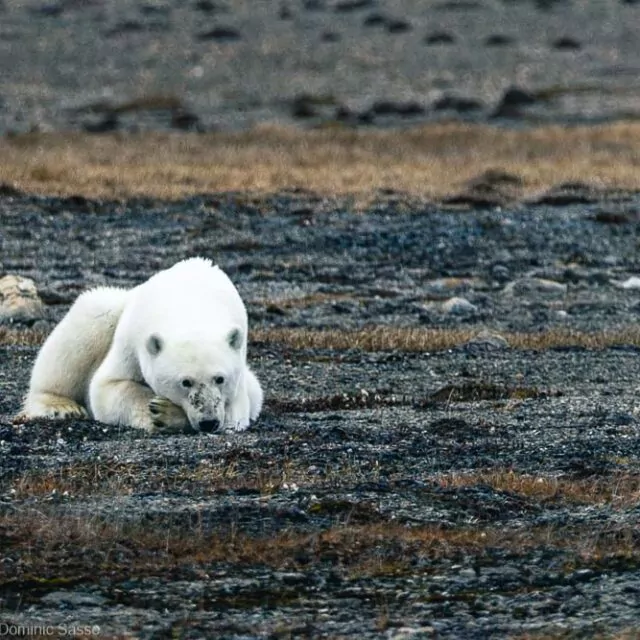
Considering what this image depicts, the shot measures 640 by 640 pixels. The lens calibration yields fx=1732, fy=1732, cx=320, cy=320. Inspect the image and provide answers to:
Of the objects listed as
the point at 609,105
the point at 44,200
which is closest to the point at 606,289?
the point at 44,200

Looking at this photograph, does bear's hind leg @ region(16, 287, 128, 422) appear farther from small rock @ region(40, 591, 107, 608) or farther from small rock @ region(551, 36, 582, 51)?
small rock @ region(551, 36, 582, 51)

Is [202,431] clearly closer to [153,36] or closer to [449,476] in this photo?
[449,476]

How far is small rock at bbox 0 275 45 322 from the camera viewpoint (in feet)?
46.3

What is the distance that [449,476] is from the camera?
7.77 metres

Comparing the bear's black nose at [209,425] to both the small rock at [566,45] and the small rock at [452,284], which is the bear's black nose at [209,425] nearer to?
the small rock at [452,284]

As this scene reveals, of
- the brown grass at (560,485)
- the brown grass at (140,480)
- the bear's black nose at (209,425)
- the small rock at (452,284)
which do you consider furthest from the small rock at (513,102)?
the brown grass at (140,480)

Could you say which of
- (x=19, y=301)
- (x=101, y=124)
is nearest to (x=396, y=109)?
(x=101, y=124)

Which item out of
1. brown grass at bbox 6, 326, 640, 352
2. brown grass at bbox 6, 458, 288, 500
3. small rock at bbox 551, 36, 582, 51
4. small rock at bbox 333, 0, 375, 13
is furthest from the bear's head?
small rock at bbox 333, 0, 375, 13

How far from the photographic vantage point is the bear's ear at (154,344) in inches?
340

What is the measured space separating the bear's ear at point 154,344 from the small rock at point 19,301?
18.2ft

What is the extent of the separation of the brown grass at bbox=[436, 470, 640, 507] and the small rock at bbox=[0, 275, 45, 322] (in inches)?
276

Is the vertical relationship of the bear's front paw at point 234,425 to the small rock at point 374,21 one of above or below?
below

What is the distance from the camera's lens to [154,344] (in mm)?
8656

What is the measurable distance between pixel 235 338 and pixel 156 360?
42 cm
